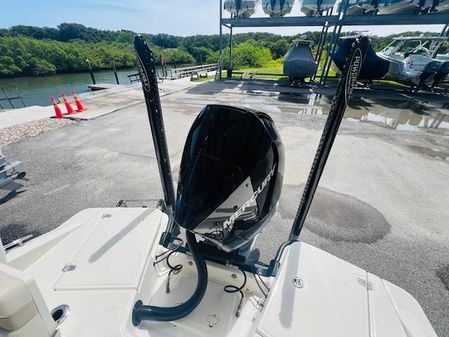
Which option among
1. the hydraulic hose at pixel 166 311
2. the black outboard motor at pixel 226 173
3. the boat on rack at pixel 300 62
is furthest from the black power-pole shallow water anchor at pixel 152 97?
the boat on rack at pixel 300 62

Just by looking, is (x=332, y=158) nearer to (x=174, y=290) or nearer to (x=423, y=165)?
(x=423, y=165)

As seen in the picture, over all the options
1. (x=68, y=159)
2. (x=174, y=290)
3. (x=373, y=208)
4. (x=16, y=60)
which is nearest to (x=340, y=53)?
(x=373, y=208)

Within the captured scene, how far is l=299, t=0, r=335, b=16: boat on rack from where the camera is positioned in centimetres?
916

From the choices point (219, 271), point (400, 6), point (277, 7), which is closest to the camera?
point (219, 271)

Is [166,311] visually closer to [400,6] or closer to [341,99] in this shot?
[341,99]

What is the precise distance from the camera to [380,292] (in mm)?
1027

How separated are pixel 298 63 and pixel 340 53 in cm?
185

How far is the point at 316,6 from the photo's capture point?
9391 millimetres

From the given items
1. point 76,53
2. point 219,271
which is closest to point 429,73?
point 219,271

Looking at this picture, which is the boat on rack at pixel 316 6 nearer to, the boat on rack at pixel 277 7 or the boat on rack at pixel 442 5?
the boat on rack at pixel 277 7

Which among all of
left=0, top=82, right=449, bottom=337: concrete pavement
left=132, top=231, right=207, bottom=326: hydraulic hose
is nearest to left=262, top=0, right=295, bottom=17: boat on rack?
left=0, top=82, right=449, bottom=337: concrete pavement

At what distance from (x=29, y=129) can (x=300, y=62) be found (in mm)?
10294

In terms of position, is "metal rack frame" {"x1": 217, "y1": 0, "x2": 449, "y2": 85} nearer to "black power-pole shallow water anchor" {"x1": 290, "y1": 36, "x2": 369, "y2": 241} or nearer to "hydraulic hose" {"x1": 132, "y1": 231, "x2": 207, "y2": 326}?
"black power-pole shallow water anchor" {"x1": 290, "y1": 36, "x2": 369, "y2": 241}

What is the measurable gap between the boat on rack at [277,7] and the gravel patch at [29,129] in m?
9.77
